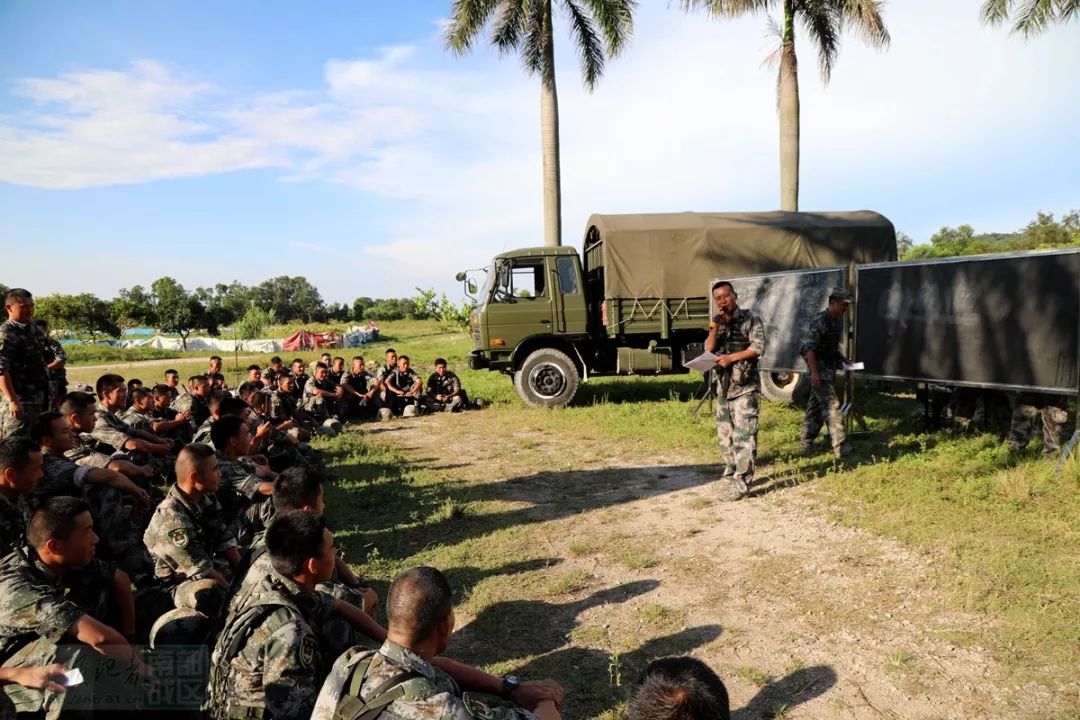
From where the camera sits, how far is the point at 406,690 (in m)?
1.87

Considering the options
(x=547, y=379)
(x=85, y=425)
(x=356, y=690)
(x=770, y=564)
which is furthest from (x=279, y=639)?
(x=547, y=379)

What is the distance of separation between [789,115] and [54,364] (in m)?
13.2

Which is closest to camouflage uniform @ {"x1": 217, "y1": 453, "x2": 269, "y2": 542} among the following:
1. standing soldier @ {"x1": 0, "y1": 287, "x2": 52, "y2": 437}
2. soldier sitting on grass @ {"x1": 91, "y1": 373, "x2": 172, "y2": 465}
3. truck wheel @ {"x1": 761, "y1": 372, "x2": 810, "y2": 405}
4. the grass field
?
the grass field

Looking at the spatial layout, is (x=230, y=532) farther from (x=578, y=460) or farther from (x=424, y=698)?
(x=578, y=460)

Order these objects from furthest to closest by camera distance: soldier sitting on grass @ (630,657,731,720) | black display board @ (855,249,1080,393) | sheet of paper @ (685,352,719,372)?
black display board @ (855,249,1080,393) → sheet of paper @ (685,352,719,372) → soldier sitting on grass @ (630,657,731,720)

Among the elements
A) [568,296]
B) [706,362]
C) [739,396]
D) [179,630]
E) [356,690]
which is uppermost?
[568,296]

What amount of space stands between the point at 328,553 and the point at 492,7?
51.4ft

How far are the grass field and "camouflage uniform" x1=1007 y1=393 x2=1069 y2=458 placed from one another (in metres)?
0.21

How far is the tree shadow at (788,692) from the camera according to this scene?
301 cm

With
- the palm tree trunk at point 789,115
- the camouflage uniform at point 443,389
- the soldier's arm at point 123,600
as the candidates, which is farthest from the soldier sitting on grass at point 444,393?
the soldier's arm at point 123,600

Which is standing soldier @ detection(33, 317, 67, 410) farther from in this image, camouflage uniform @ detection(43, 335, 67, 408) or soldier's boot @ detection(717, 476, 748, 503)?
soldier's boot @ detection(717, 476, 748, 503)

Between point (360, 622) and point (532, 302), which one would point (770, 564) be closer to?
point (360, 622)

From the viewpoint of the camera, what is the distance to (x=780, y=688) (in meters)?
3.19

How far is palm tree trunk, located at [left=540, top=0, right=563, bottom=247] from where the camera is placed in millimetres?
15688
